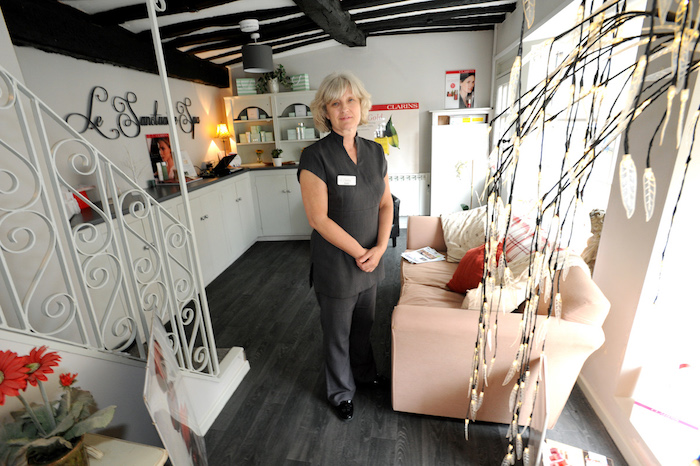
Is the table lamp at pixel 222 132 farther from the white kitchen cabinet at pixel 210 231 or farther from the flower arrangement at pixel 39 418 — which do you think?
the flower arrangement at pixel 39 418

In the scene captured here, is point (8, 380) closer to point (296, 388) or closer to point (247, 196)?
point (296, 388)

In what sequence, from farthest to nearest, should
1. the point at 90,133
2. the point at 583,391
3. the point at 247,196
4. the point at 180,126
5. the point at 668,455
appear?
the point at 247,196 < the point at 180,126 < the point at 90,133 < the point at 583,391 < the point at 668,455

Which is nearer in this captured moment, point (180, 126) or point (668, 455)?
point (668, 455)

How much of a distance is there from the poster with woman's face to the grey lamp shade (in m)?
1.23

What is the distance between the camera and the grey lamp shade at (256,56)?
3475 millimetres

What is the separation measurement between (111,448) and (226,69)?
→ 503 centimetres

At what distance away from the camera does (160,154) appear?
3791mm

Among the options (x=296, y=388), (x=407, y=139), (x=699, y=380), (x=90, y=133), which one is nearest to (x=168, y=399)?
(x=296, y=388)

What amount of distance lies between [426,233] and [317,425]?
1803 millimetres

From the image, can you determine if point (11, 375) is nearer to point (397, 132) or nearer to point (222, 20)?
point (222, 20)

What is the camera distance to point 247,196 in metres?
4.59

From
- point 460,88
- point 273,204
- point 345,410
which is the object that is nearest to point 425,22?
point 460,88

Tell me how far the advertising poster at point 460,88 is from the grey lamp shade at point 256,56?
249cm

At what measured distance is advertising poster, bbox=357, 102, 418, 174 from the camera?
4.93 metres
